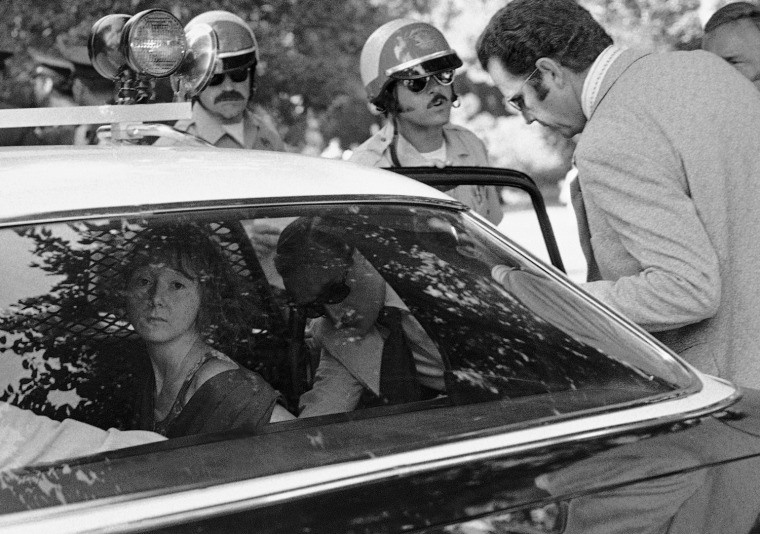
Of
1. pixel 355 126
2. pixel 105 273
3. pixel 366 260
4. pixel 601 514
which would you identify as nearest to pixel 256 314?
pixel 366 260

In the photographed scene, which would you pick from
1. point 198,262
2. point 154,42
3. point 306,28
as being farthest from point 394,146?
point 306,28

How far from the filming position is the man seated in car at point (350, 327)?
2375mm

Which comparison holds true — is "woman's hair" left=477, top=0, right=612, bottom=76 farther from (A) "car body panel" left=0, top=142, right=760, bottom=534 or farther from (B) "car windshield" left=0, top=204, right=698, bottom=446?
(A) "car body panel" left=0, top=142, right=760, bottom=534

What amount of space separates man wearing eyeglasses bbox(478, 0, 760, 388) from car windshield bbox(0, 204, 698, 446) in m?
0.47

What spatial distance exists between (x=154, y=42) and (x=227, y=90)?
290 centimetres

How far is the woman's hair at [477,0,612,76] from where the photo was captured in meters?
3.08

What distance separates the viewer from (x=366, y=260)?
2498 mm

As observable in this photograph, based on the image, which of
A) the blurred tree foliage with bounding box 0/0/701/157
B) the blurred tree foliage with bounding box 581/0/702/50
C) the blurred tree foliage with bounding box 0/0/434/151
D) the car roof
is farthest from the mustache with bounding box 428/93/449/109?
the blurred tree foliage with bounding box 581/0/702/50

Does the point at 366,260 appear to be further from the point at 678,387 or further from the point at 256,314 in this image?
the point at 678,387

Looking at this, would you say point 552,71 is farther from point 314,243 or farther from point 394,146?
point 394,146

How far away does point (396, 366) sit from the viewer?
8.12 ft

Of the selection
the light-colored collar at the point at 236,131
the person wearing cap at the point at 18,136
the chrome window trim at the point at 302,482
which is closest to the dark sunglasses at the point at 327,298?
the chrome window trim at the point at 302,482

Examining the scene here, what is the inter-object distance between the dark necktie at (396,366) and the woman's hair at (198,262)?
32 centimetres

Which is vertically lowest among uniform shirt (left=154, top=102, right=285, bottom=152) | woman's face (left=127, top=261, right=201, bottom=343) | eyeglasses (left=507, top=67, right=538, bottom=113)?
uniform shirt (left=154, top=102, right=285, bottom=152)
